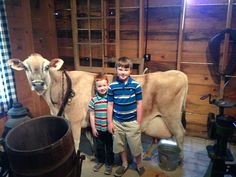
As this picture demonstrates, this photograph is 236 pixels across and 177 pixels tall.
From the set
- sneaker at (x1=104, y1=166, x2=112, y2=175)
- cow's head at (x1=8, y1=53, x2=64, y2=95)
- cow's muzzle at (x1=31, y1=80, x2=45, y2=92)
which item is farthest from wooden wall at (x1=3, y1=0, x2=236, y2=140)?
sneaker at (x1=104, y1=166, x2=112, y2=175)

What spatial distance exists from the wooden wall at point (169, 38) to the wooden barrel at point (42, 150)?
1.72m

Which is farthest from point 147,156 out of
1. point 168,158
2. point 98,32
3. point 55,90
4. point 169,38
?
point 98,32

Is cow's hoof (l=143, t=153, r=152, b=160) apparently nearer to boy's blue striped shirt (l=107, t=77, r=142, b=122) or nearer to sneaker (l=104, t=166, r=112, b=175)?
sneaker (l=104, t=166, r=112, b=175)

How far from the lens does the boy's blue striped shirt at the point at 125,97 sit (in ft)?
A: 7.12

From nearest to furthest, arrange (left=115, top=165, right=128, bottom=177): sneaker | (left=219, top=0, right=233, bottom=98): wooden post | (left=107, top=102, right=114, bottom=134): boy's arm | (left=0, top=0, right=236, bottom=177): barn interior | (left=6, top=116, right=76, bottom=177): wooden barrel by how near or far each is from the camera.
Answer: (left=6, top=116, right=76, bottom=177): wooden barrel
(left=107, top=102, right=114, bottom=134): boy's arm
(left=115, top=165, right=128, bottom=177): sneaker
(left=219, top=0, right=233, bottom=98): wooden post
(left=0, top=0, right=236, bottom=177): barn interior

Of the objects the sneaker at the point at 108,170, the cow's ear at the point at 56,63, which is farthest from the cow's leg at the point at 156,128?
the cow's ear at the point at 56,63

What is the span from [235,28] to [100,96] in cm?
200

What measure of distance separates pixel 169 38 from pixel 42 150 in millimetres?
2504

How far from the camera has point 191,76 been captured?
317 cm

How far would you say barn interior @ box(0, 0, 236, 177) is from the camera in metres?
2.86

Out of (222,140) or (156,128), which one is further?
(156,128)

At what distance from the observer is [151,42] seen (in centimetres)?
329

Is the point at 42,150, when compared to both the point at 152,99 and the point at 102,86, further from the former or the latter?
the point at 152,99

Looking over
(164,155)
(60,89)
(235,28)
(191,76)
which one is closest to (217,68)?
(191,76)
